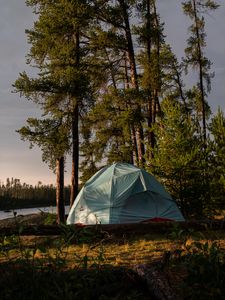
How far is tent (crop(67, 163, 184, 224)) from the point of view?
527 inches

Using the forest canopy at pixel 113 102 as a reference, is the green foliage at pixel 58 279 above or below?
below

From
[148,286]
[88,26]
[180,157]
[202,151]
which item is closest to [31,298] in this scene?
[148,286]

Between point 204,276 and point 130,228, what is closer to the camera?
point 204,276

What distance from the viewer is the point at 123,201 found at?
13.5 meters

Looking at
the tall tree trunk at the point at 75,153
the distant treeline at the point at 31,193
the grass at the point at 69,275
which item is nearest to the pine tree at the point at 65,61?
the tall tree trunk at the point at 75,153

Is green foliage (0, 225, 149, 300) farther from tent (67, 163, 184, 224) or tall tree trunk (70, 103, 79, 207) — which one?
tall tree trunk (70, 103, 79, 207)

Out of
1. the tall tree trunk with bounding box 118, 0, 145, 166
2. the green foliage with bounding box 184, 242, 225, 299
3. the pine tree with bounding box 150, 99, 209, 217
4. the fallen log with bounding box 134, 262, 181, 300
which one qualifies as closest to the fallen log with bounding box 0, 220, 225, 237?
the pine tree with bounding box 150, 99, 209, 217

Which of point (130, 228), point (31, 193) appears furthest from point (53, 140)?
point (31, 193)

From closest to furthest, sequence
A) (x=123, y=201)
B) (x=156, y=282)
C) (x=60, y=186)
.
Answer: (x=156, y=282) → (x=123, y=201) → (x=60, y=186)

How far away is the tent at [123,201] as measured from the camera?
527 inches

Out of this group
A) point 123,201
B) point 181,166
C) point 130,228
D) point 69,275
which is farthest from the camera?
point 181,166

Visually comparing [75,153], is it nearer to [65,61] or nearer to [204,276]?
[65,61]

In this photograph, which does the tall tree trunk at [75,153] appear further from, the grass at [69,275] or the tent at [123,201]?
the grass at [69,275]

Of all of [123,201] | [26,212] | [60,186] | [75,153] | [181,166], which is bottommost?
[26,212]
